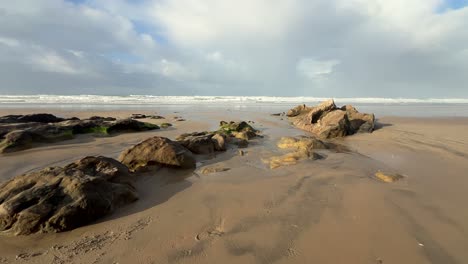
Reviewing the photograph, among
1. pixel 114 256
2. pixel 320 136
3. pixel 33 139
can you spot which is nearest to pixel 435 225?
pixel 114 256

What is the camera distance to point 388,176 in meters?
4.85

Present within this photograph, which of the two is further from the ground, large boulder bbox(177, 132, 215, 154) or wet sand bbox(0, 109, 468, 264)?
large boulder bbox(177, 132, 215, 154)

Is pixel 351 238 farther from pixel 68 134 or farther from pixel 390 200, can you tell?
pixel 68 134

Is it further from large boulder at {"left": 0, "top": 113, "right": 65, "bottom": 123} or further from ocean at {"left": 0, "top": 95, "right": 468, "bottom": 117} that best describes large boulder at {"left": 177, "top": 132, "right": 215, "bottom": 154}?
ocean at {"left": 0, "top": 95, "right": 468, "bottom": 117}

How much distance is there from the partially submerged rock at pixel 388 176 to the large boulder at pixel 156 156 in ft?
10.8

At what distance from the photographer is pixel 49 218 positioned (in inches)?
123

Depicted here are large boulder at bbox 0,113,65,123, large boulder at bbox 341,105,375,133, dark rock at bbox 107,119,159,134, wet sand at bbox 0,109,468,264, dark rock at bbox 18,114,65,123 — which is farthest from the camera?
dark rock at bbox 18,114,65,123

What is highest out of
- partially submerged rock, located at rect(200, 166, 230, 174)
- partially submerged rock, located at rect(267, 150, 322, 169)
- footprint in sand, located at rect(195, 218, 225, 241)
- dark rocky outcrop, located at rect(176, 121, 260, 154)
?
dark rocky outcrop, located at rect(176, 121, 260, 154)

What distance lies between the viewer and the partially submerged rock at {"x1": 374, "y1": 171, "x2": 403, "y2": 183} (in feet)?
15.6

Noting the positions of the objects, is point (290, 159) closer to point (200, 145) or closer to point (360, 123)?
point (200, 145)

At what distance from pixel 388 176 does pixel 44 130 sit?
877cm

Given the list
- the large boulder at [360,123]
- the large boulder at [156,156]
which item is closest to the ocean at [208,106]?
the large boulder at [360,123]

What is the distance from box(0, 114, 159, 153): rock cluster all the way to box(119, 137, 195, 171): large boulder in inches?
147

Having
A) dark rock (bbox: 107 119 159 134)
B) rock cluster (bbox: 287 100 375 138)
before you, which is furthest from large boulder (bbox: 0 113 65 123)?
rock cluster (bbox: 287 100 375 138)
